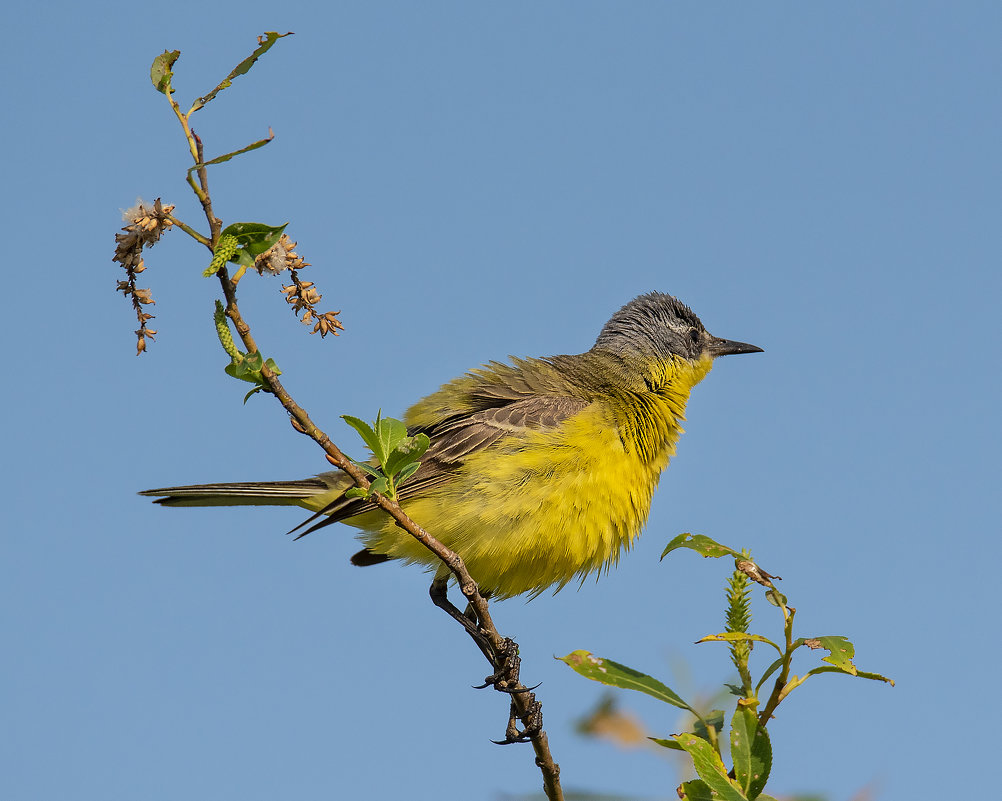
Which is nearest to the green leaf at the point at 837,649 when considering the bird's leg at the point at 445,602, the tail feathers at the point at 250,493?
the bird's leg at the point at 445,602

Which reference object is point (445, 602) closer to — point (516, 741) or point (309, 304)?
point (516, 741)

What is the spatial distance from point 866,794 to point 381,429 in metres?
1.55

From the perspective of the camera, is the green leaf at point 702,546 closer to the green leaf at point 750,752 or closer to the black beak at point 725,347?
the green leaf at point 750,752

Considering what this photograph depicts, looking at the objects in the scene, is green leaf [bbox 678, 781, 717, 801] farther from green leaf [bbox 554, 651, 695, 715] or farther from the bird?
the bird

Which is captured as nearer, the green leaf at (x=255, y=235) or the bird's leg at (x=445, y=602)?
the green leaf at (x=255, y=235)

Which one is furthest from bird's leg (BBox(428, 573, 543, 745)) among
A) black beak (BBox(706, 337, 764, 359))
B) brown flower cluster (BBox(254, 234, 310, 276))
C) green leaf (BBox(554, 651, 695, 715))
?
black beak (BBox(706, 337, 764, 359))

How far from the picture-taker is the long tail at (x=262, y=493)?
6.54 m

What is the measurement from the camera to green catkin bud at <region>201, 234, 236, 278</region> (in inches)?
91.6

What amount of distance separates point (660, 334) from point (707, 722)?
5.45 m

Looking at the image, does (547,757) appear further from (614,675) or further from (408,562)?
(408,562)

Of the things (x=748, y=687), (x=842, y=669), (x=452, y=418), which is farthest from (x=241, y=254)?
(x=452, y=418)

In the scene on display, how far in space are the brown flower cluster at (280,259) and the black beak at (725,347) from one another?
585 centimetres

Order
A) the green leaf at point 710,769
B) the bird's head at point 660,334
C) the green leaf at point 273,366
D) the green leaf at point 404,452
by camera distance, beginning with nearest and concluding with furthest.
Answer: the green leaf at point 710,769, the green leaf at point 273,366, the green leaf at point 404,452, the bird's head at point 660,334

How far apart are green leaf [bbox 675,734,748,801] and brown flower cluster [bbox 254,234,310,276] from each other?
62.6 inches
